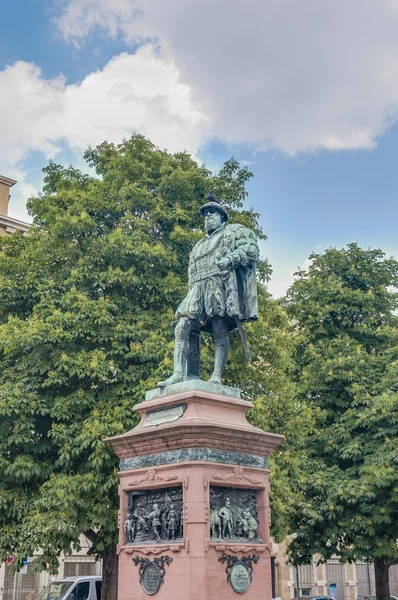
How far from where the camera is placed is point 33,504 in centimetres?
1414

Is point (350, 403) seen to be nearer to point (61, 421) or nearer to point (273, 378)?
point (273, 378)

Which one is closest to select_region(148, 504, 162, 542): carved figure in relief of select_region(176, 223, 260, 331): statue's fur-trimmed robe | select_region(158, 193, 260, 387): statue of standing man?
select_region(158, 193, 260, 387): statue of standing man

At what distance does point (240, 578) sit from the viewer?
8141mm

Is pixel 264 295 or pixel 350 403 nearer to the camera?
pixel 264 295

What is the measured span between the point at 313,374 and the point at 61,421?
31.5ft

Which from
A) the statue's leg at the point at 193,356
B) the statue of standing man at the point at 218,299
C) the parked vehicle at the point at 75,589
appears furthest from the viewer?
the parked vehicle at the point at 75,589

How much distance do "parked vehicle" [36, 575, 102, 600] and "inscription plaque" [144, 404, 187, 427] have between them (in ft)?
44.2

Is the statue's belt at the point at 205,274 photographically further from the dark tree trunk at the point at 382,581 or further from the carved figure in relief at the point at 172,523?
the dark tree trunk at the point at 382,581

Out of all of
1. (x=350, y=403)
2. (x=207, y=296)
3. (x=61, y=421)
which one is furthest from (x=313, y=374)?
(x=207, y=296)

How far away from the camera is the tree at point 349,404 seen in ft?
63.1

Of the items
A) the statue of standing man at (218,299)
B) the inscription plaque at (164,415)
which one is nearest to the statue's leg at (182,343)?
the statue of standing man at (218,299)

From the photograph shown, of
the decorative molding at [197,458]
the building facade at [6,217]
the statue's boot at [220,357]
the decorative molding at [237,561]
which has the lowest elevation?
the decorative molding at [237,561]

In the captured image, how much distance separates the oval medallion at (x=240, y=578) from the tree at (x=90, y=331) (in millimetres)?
6240

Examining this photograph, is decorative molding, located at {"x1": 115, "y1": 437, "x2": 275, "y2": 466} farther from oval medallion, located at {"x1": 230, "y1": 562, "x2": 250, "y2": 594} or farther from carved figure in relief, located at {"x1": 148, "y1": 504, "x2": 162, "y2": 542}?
oval medallion, located at {"x1": 230, "y1": 562, "x2": 250, "y2": 594}
